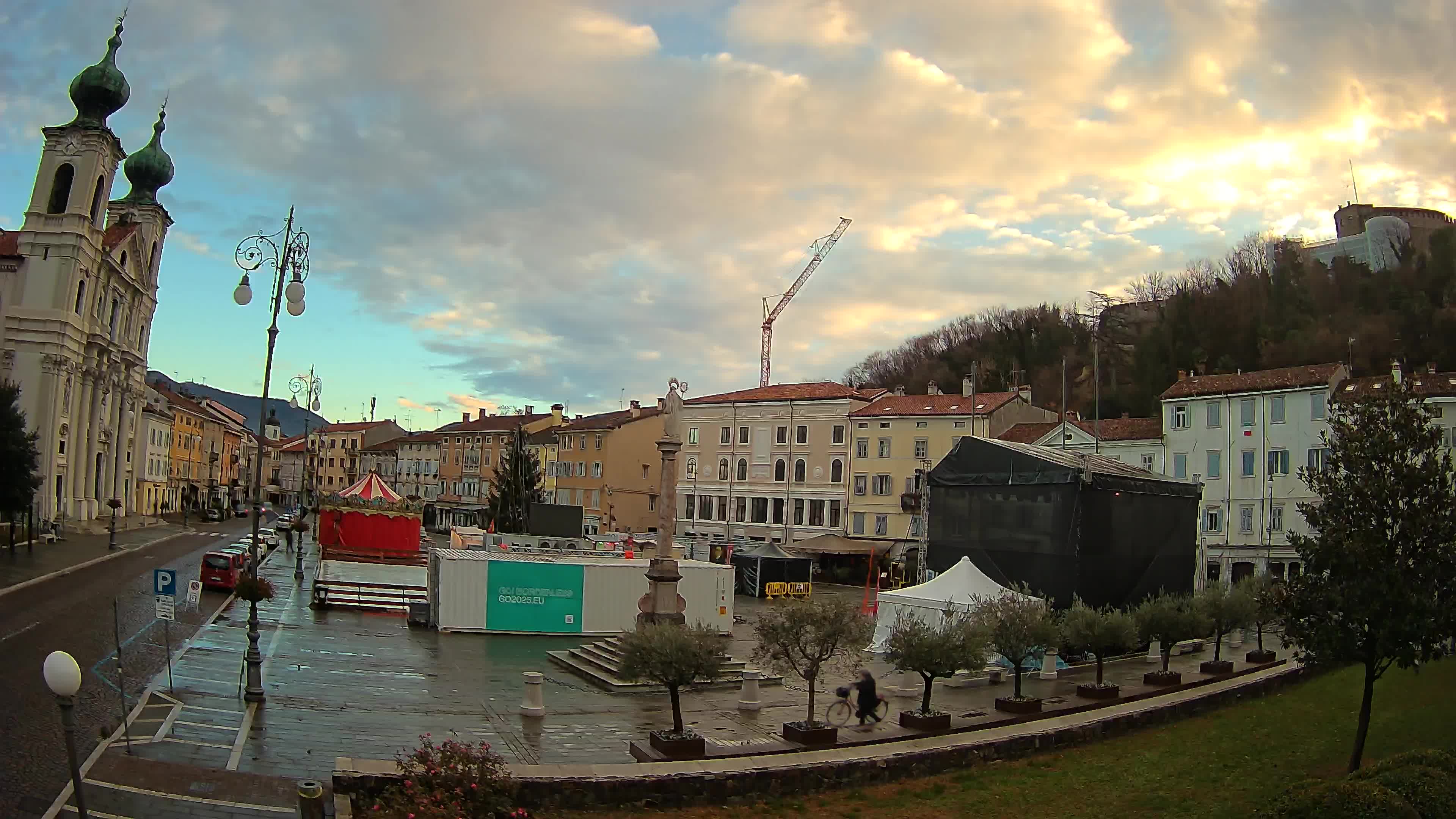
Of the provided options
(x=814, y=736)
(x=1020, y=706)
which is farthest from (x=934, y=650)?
(x=814, y=736)

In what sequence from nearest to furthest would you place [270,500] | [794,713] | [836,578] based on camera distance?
[794,713] → [836,578] → [270,500]

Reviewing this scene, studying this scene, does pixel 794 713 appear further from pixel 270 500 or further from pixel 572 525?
pixel 270 500

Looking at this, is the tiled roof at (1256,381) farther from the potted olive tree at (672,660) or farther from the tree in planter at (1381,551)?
the potted olive tree at (672,660)

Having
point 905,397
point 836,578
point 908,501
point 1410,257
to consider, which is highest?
point 1410,257

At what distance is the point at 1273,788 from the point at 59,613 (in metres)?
28.3

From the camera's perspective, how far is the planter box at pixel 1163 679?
2297 centimetres

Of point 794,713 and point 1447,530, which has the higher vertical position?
point 1447,530

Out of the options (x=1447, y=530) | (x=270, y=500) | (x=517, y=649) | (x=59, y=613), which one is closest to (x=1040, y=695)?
(x=1447, y=530)

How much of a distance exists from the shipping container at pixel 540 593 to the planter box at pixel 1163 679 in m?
13.4

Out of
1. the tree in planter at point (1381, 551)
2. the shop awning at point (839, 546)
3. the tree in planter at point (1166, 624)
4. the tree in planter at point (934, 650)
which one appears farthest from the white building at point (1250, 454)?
the tree in planter at point (1381, 551)

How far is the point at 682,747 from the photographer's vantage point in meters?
14.8

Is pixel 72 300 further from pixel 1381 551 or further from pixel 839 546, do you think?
pixel 1381 551

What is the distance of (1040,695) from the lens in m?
22.0

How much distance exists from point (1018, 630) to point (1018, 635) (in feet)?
0.36
